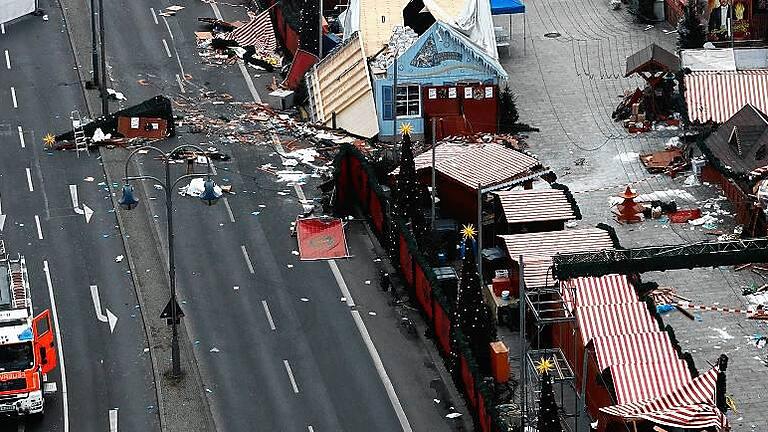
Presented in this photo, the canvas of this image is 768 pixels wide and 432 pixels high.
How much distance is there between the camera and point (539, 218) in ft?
240

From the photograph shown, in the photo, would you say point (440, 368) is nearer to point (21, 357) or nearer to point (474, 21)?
point (21, 357)

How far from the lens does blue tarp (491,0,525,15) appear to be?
98.2 meters

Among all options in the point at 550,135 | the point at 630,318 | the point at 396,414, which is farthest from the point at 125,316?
the point at 550,135

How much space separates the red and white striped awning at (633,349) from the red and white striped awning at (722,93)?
948 inches

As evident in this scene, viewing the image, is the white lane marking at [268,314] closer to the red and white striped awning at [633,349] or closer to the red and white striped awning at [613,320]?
the red and white striped awning at [613,320]

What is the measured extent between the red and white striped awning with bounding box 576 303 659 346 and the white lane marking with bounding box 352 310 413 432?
656cm

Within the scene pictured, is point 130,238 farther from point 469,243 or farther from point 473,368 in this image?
point 473,368

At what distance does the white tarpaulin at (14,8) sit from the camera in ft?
329

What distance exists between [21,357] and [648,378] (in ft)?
65.9

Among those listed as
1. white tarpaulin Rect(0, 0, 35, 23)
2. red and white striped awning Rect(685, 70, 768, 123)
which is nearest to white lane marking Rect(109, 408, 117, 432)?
red and white striped awning Rect(685, 70, 768, 123)

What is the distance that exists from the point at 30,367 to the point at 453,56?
3141 centimetres

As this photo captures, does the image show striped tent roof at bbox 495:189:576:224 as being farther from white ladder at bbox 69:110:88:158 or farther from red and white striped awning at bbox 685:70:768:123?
white ladder at bbox 69:110:88:158

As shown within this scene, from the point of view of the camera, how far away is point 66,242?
76.5m

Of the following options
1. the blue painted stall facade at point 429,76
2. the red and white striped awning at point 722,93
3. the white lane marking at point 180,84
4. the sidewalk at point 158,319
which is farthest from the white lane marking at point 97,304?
the red and white striped awning at point 722,93
